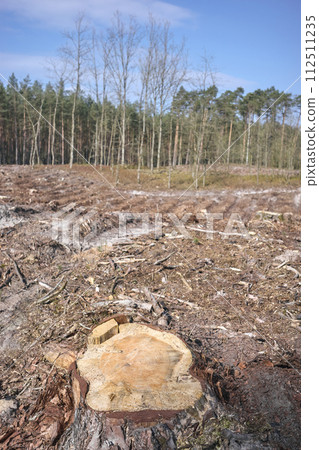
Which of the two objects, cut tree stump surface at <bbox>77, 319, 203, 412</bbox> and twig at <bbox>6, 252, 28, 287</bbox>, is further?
twig at <bbox>6, 252, 28, 287</bbox>

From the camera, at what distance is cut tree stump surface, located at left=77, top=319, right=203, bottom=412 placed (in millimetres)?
2996

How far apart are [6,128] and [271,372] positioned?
55.1 metres

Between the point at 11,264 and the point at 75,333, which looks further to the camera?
the point at 11,264

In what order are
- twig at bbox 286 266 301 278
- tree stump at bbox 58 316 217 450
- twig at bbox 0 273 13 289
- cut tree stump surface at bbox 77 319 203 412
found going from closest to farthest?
tree stump at bbox 58 316 217 450 < cut tree stump surface at bbox 77 319 203 412 < twig at bbox 0 273 13 289 < twig at bbox 286 266 301 278

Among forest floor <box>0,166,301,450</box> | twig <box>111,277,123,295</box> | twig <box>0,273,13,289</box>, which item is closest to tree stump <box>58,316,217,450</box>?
forest floor <box>0,166,301,450</box>

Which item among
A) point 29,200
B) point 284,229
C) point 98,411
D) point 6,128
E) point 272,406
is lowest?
point 272,406

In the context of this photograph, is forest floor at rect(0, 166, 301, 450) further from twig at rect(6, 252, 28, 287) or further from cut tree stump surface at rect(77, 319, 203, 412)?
cut tree stump surface at rect(77, 319, 203, 412)

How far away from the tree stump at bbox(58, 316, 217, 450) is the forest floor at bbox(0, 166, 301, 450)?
209 millimetres

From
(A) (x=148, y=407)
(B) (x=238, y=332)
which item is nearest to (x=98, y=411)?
(A) (x=148, y=407)

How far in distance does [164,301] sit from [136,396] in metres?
3.05

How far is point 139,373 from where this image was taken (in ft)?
11.0

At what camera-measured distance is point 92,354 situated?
3.78 metres

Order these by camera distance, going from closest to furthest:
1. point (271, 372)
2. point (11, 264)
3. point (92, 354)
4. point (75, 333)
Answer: point (92, 354)
point (271, 372)
point (75, 333)
point (11, 264)
